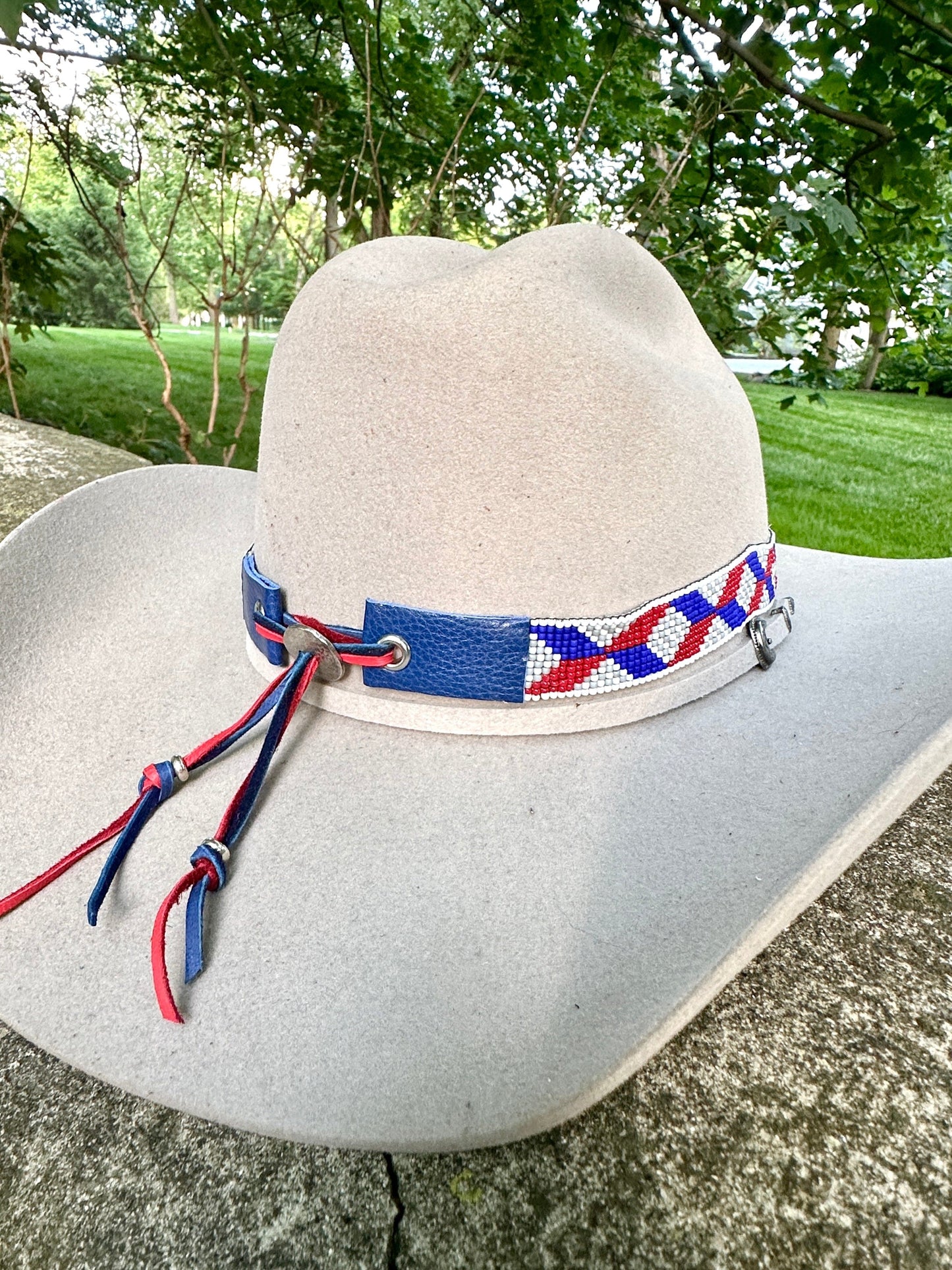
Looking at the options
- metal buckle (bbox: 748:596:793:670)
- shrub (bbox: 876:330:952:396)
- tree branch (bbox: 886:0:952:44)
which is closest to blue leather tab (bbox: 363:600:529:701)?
metal buckle (bbox: 748:596:793:670)

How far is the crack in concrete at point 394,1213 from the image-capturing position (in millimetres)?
710

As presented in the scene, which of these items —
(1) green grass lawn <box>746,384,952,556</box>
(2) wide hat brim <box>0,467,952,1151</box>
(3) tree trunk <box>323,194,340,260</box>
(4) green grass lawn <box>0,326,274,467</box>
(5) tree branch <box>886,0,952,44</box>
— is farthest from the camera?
(4) green grass lawn <box>0,326,274,467</box>

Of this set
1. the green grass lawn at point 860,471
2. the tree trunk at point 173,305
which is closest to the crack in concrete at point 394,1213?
the green grass lawn at point 860,471

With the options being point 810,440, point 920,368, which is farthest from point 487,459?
point 920,368

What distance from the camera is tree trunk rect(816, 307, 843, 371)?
2.83m

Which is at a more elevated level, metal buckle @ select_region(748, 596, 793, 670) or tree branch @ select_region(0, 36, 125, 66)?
tree branch @ select_region(0, 36, 125, 66)

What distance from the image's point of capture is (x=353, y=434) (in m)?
0.87

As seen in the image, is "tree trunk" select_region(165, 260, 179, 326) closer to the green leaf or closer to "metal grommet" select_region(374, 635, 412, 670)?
the green leaf

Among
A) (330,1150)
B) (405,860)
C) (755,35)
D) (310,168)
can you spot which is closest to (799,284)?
(755,35)

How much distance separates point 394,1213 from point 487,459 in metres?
0.74

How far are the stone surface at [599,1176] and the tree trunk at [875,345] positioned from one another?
8.26ft

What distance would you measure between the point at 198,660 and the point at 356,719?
1.02 feet

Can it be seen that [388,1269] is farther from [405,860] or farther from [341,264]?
[341,264]

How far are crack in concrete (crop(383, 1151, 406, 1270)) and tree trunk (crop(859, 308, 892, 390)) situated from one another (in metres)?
2.88
